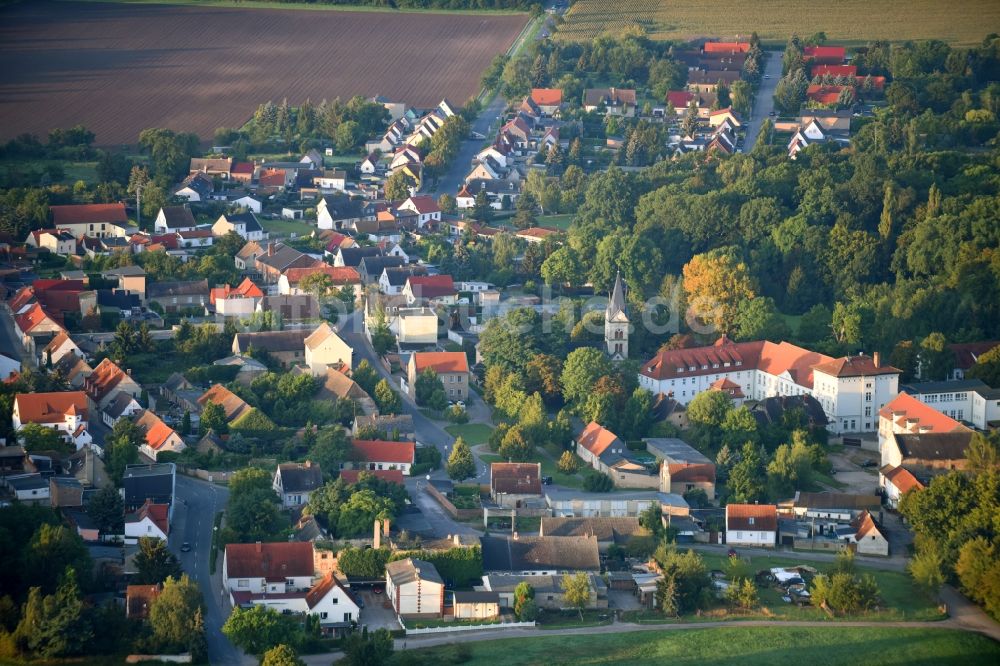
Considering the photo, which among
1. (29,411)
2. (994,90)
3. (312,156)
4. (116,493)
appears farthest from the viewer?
(994,90)

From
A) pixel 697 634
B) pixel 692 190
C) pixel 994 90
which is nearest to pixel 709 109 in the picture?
pixel 994 90

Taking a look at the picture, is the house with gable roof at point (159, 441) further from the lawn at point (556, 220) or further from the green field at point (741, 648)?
the lawn at point (556, 220)

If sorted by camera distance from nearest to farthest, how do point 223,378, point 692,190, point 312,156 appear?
point 223,378 → point 692,190 → point 312,156

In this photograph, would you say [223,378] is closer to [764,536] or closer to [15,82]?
[764,536]

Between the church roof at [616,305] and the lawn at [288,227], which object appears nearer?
the church roof at [616,305]

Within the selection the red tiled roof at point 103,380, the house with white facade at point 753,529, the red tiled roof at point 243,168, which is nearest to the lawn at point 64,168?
the red tiled roof at point 243,168

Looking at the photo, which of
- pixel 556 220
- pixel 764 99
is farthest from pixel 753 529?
pixel 764 99

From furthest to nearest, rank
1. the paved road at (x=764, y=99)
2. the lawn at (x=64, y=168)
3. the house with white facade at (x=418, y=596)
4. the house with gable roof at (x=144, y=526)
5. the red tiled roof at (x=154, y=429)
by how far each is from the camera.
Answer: the paved road at (x=764, y=99) < the lawn at (x=64, y=168) < the red tiled roof at (x=154, y=429) < the house with gable roof at (x=144, y=526) < the house with white facade at (x=418, y=596)

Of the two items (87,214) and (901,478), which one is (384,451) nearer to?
(901,478)
